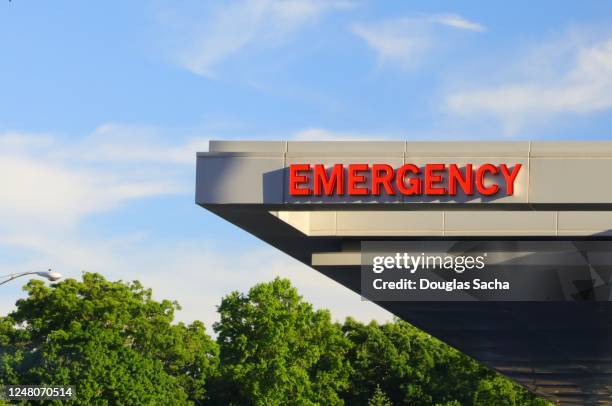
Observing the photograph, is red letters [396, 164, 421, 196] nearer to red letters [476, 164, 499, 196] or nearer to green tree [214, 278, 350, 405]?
red letters [476, 164, 499, 196]

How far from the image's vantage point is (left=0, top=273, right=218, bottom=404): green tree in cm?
7956

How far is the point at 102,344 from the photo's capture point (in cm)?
8038

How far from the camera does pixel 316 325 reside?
328 feet

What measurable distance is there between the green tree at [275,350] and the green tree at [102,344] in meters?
3.71

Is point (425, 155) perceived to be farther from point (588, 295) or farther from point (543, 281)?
point (588, 295)

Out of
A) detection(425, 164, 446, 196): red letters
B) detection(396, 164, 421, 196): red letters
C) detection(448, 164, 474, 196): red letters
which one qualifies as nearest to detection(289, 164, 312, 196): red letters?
detection(396, 164, 421, 196): red letters

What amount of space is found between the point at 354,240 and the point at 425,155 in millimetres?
8505

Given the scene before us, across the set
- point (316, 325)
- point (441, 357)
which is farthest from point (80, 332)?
point (441, 357)

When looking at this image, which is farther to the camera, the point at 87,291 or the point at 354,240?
the point at 87,291

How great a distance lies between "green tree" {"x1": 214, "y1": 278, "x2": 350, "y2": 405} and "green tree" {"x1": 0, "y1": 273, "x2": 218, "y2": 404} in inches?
146

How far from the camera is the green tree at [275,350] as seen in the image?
9212cm

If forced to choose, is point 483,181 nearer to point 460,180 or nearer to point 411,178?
point 460,180

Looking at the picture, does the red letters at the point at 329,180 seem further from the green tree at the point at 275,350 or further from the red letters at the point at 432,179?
the green tree at the point at 275,350
